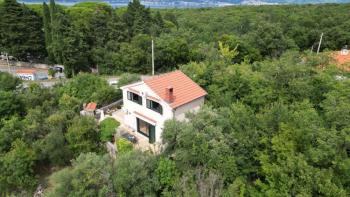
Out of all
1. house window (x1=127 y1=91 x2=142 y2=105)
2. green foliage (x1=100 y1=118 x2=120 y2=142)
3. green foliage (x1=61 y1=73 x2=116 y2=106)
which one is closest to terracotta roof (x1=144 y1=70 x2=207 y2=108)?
house window (x1=127 y1=91 x2=142 y2=105)

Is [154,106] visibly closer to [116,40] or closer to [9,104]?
[9,104]

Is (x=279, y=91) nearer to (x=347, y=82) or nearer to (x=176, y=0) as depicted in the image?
(x=347, y=82)

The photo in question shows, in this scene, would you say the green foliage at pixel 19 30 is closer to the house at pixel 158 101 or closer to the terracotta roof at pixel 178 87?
the house at pixel 158 101

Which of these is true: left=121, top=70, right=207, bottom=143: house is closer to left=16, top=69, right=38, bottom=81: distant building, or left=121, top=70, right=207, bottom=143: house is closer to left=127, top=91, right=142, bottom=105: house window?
left=127, top=91, right=142, bottom=105: house window

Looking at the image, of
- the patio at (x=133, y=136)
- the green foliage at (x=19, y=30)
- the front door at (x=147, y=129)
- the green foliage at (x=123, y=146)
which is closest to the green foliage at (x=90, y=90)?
the patio at (x=133, y=136)

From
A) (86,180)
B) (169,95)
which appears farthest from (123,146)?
(169,95)
